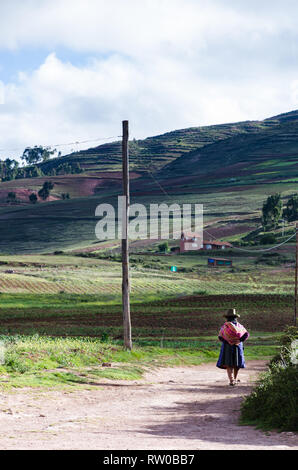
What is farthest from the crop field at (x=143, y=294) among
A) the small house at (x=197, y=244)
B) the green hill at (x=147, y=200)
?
the green hill at (x=147, y=200)

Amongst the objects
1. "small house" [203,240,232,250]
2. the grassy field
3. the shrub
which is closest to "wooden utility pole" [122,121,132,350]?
the grassy field

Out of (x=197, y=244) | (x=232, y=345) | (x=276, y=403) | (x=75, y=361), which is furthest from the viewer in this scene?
(x=197, y=244)

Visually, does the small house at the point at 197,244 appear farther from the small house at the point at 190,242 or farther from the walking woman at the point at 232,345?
the walking woman at the point at 232,345

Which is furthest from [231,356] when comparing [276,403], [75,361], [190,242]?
[190,242]

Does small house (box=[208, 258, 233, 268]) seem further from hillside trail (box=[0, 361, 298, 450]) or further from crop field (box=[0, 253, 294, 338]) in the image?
hillside trail (box=[0, 361, 298, 450])

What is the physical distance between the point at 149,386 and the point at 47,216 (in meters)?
133

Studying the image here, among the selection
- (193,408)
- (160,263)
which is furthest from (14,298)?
(193,408)

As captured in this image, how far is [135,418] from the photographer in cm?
1377

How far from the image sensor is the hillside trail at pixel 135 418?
34.7ft

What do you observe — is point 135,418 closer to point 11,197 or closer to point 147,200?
point 147,200

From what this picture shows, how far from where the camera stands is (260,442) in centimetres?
1085

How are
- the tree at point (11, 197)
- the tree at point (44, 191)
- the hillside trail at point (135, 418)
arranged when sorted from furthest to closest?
the tree at point (44, 191), the tree at point (11, 197), the hillside trail at point (135, 418)

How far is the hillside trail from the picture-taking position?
10.6 meters

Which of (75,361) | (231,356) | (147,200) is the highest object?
(147,200)
